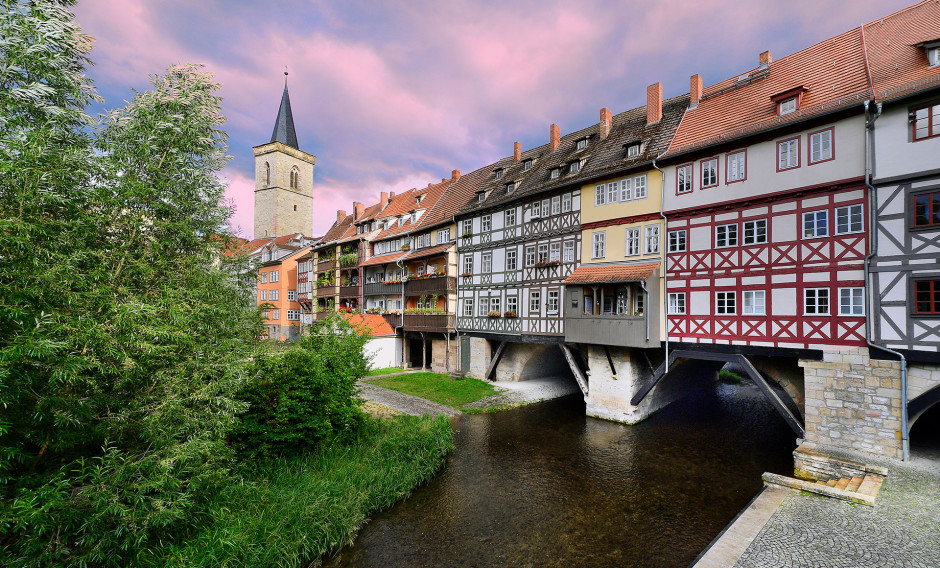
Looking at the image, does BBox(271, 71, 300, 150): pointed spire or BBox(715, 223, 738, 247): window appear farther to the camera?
BBox(271, 71, 300, 150): pointed spire

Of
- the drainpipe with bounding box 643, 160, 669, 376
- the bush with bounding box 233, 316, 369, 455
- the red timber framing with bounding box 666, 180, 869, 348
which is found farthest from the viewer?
the drainpipe with bounding box 643, 160, 669, 376

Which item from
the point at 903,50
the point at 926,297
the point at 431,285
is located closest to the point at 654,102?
the point at 903,50

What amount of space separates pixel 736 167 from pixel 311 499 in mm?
15594

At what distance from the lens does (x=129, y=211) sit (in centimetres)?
658

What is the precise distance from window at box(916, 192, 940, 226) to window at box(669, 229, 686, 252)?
224 inches

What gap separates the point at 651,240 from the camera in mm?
15719

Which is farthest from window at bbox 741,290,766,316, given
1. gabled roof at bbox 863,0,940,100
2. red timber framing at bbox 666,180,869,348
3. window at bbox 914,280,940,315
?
gabled roof at bbox 863,0,940,100

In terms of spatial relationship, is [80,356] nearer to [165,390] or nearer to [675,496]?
[165,390]

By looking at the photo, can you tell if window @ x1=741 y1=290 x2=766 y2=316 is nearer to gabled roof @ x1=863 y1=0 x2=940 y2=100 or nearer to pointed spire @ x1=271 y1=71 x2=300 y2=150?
gabled roof @ x1=863 y1=0 x2=940 y2=100

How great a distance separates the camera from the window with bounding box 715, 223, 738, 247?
13.7 m

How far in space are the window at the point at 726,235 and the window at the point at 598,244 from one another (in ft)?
13.9

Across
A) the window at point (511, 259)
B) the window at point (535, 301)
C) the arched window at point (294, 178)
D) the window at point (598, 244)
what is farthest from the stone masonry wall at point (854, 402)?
the arched window at point (294, 178)

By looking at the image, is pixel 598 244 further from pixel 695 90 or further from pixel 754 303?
pixel 695 90

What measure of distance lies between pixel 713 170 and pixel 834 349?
656cm
